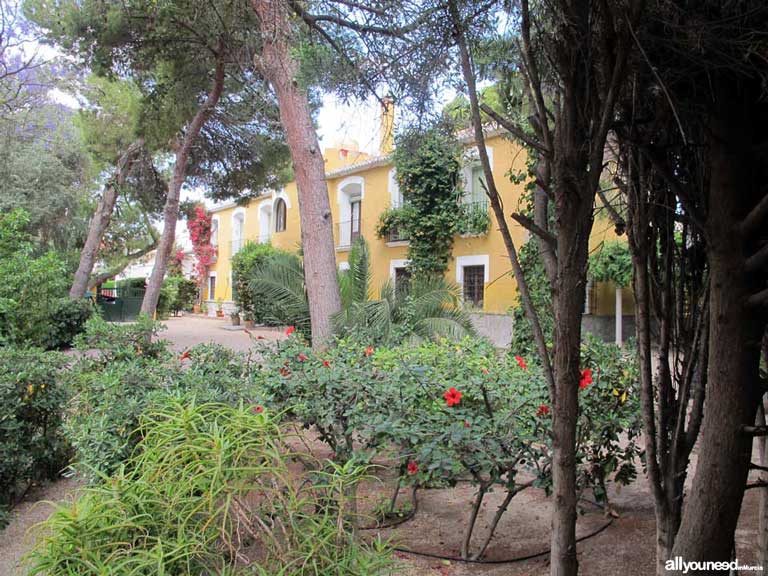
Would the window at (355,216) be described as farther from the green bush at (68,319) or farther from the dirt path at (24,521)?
the dirt path at (24,521)

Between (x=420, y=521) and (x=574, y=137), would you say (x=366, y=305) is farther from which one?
(x=574, y=137)

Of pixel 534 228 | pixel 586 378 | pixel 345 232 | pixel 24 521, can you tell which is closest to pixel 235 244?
pixel 345 232

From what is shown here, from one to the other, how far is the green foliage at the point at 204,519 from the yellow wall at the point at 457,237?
793 cm

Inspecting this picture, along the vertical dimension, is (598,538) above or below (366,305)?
below

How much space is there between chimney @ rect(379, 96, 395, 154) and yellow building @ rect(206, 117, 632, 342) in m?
4.96

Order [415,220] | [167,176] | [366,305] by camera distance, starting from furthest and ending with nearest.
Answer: [167,176] → [415,220] → [366,305]

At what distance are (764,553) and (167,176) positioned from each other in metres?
22.4

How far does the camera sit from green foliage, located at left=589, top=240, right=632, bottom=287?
1256cm

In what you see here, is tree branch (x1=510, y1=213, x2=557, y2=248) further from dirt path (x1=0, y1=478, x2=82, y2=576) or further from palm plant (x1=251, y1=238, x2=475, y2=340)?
palm plant (x1=251, y1=238, x2=475, y2=340)

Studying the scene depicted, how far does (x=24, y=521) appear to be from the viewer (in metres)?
3.99

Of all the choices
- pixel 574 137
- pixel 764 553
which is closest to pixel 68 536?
pixel 574 137

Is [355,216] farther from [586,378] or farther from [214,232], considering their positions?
[586,378]

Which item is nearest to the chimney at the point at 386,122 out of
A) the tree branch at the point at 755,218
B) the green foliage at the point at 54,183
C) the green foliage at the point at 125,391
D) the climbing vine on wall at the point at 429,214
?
the green foliage at the point at 125,391

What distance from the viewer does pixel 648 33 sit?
5.92 ft
